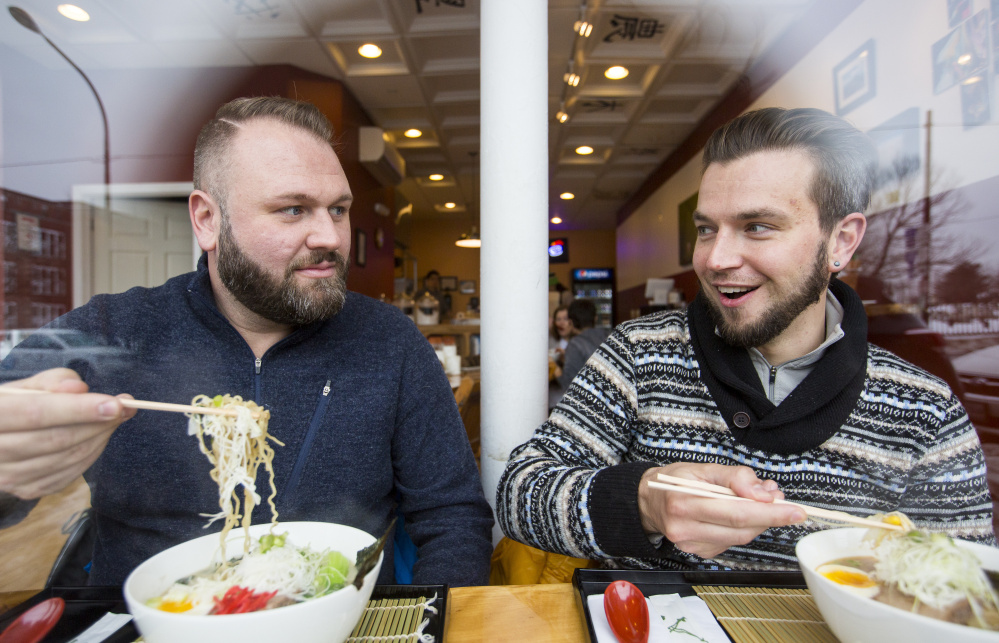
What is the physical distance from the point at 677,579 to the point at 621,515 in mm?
126

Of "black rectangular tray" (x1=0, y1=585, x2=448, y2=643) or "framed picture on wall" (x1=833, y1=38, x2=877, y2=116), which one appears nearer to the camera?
"black rectangular tray" (x1=0, y1=585, x2=448, y2=643)

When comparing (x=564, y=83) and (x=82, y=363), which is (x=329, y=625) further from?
(x=564, y=83)

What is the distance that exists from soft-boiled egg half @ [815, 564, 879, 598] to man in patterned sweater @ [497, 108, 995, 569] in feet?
0.94

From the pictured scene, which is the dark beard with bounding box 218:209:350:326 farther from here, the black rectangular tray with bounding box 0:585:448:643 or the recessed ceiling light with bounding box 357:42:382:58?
the recessed ceiling light with bounding box 357:42:382:58

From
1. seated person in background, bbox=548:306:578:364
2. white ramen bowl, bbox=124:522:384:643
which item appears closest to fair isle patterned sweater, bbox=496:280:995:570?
white ramen bowl, bbox=124:522:384:643

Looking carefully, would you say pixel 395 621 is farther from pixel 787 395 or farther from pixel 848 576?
pixel 787 395

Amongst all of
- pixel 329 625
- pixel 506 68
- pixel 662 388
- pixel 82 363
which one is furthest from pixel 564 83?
pixel 329 625

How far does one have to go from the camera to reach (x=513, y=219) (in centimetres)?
156

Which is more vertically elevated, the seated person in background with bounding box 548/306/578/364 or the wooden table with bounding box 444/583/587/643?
the seated person in background with bounding box 548/306/578/364

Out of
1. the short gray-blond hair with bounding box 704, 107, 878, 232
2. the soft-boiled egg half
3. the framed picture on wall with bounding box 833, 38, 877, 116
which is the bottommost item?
the soft-boiled egg half

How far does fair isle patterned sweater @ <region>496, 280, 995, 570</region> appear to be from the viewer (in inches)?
37.8

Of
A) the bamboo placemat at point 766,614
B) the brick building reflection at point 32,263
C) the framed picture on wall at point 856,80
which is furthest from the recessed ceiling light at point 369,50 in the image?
the bamboo placemat at point 766,614

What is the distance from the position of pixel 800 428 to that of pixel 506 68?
1.26m

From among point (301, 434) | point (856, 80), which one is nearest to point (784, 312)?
point (301, 434)
